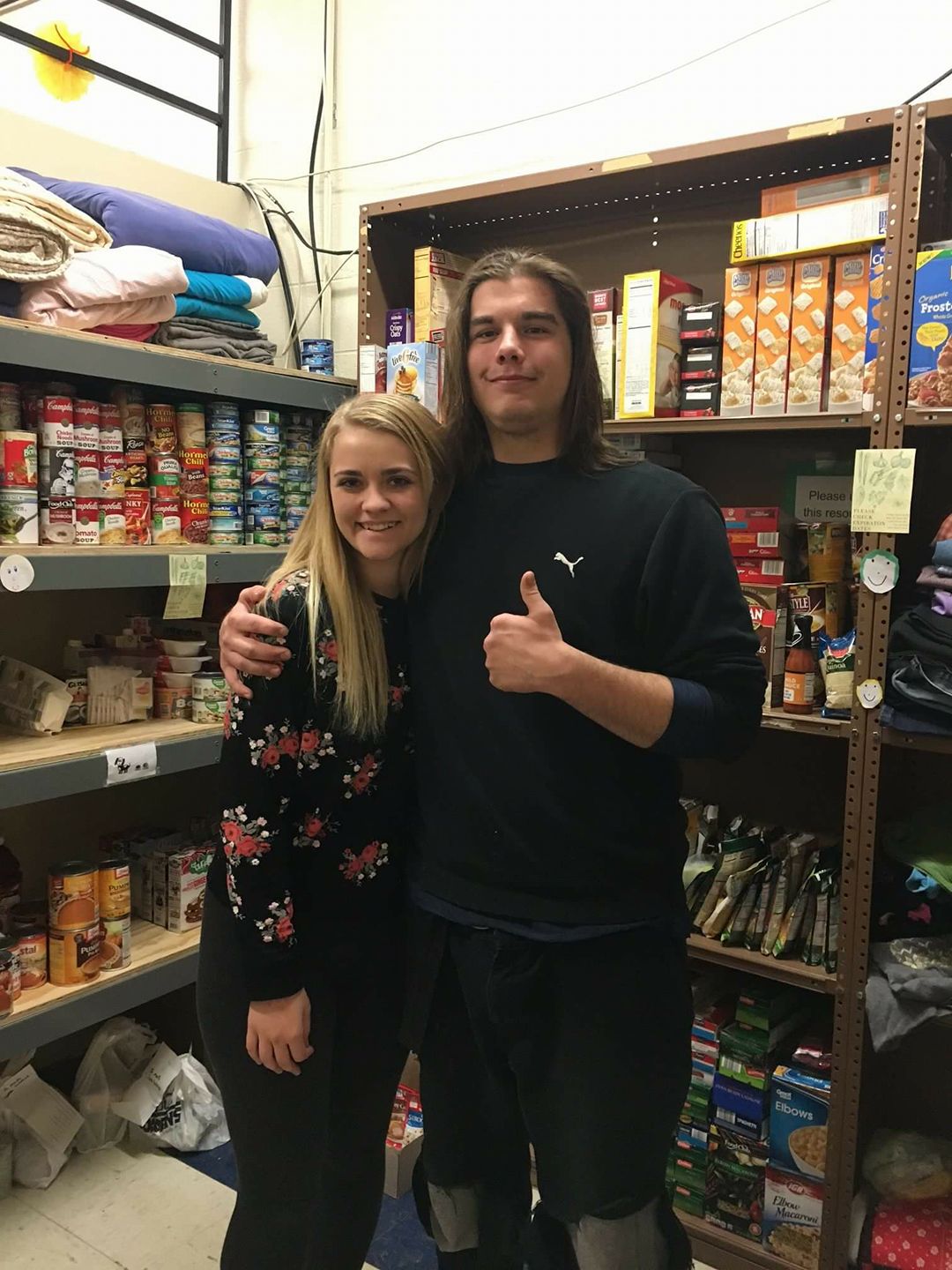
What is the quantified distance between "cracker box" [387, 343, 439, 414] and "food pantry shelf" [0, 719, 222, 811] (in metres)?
0.85

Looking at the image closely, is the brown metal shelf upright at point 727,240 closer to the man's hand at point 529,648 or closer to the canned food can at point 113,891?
the man's hand at point 529,648

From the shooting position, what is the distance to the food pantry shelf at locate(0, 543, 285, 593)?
1.79m

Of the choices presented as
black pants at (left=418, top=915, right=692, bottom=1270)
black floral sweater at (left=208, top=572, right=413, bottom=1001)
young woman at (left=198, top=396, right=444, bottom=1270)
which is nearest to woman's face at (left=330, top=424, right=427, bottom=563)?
young woman at (left=198, top=396, right=444, bottom=1270)

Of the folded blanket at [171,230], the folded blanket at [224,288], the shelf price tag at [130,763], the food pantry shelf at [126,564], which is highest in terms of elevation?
the folded blanket at [171,230]

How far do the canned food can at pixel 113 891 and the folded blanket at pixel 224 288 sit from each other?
123 cm

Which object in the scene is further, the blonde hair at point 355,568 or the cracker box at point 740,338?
the cracker box at point 740,338

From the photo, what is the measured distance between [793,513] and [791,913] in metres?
0.84

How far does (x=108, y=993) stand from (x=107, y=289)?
137 centimetres

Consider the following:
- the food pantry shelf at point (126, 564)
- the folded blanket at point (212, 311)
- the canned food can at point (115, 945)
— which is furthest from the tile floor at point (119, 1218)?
the folded blanket at point (212, 311)

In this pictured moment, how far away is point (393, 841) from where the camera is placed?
1380 mm

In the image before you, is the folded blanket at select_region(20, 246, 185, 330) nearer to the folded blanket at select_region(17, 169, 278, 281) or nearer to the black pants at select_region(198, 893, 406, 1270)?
the folded blanket at select_region(17, 169, 278, 281)

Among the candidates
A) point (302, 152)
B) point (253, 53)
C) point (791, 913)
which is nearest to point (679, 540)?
point (791, 913)

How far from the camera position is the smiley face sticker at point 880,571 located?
1.70 meters

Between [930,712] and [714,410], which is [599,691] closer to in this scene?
[930,712]
